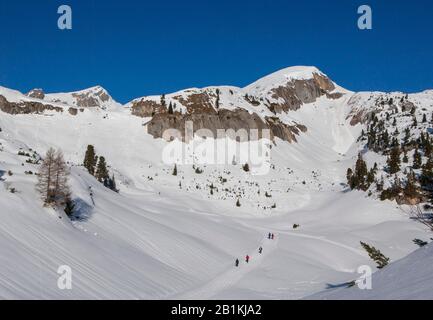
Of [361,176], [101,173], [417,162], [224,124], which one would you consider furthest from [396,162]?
[101,173]

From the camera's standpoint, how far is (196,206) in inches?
2606

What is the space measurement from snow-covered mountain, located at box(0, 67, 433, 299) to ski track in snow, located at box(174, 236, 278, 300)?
14 centimetres

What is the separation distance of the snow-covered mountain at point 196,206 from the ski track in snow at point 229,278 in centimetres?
14

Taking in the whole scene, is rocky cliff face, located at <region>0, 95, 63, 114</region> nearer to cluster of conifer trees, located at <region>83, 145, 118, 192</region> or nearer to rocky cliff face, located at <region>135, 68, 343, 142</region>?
rocky cliff face, located at <region>135, 68, 343, 142</region>

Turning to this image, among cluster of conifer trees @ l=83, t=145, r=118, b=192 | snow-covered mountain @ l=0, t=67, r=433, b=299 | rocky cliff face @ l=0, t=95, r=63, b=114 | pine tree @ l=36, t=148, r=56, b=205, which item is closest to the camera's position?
snow-covered mountain @ l=0, t=67, r=433, b=299

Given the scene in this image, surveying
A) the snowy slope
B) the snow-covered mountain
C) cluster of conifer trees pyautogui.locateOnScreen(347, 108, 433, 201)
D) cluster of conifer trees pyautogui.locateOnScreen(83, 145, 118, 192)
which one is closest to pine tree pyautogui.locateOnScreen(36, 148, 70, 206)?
the snow-covered mountain

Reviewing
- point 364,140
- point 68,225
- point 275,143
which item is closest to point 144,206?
point 68,225

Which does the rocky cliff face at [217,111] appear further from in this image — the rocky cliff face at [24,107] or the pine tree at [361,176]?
the pine tree at [361,176]

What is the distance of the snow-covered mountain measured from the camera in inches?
979

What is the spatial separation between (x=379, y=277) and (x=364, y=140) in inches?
4969

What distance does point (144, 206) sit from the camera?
51.8 metres

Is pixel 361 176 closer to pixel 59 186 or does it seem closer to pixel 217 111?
pixel 217 111

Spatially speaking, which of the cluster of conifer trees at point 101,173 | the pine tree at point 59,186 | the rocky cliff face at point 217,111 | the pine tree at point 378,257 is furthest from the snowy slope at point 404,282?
the rocky cliff face at point 217,111

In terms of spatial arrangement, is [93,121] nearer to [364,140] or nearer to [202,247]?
[202,247]
